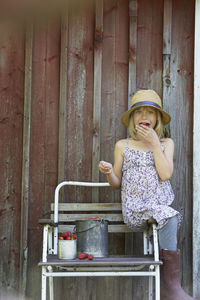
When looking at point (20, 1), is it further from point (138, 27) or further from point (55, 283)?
point (55, 283)

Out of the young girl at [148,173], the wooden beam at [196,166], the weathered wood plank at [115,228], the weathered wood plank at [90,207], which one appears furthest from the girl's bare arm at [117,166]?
the wooden beam at [196,166]

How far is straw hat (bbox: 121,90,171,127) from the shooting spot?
3629mm

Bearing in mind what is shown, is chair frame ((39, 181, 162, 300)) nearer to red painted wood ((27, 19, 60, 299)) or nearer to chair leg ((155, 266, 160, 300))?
chair leg ((155, 266, 160, 300))

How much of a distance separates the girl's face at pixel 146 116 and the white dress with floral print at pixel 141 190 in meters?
0.21

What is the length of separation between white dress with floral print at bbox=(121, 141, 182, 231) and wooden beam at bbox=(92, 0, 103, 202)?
375 mm


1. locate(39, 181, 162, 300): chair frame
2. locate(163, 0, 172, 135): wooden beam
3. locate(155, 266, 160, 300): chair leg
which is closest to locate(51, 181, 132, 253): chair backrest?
locate(39, 181, 162, 300): chair frame

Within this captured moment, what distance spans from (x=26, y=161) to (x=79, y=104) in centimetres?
63

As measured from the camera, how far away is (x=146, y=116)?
3689 millimetres

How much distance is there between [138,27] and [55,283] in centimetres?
216

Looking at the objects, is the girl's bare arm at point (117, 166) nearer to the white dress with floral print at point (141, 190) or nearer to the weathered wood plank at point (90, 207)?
the white dress with floral print at point (141, 190)

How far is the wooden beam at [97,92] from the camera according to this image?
13.1 ft

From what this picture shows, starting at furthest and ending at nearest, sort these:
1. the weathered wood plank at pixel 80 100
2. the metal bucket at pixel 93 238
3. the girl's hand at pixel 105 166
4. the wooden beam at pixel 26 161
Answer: the weathered wood plank at pixel 80 100 → the wooden beam at pixel 26 161 → the girl's hand at pixel 105 166 → the metal bucket at pixel 93 238

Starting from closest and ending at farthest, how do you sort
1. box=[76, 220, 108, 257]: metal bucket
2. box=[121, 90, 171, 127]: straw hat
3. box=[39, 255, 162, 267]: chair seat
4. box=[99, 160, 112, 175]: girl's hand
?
box=[39, 255, 162, 267]: chair seat → box=[76, 220, 108, 257]: metal bucket → box=[99, 160, 112, 175]: girl's hand → box=[121, 90, 171, 127]: straw hat

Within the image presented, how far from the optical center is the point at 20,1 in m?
4.14
